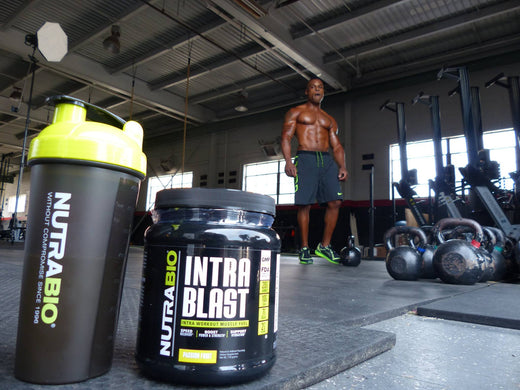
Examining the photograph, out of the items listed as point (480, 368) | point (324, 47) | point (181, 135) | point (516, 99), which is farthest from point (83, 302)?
point (181, 135)

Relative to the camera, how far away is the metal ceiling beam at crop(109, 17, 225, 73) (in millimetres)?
6672

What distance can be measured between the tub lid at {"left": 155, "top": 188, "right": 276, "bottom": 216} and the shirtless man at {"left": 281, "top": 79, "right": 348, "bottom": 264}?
2.73m

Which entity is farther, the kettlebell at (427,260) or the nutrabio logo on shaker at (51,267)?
the kettlebell at (427,260)

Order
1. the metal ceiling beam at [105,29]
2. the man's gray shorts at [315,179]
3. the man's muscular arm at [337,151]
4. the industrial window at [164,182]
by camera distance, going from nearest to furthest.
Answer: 1. the man's gray shorts at [315,179]
2. the man's muscular arm at [337,151]
3. the metal ceiling beam at [105,29]
4. the industrial window at [164,182]

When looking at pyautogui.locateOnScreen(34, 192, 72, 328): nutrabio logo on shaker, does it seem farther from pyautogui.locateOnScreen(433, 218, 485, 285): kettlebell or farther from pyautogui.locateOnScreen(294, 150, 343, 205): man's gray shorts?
pyautogui.locateOnScreen(294, 150, 343, 205): man's gray shorts

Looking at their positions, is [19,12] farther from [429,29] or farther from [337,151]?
[429,29]

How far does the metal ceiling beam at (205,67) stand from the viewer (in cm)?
748

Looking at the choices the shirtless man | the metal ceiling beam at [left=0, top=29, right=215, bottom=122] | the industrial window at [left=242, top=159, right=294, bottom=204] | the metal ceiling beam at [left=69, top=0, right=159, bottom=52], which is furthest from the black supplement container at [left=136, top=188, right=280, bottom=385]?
the industrial window at [left=242, top=159, right=294, bottom=204]

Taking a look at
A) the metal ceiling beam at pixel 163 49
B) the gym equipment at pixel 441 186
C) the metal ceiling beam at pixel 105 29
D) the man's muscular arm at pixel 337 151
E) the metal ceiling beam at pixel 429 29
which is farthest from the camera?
the metal ceiling beam at pixel 163 49

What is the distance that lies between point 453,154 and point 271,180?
4316mm

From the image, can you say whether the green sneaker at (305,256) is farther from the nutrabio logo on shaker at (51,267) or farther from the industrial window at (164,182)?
the industrial window at (164,182)

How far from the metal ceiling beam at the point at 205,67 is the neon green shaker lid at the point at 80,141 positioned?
7383mm

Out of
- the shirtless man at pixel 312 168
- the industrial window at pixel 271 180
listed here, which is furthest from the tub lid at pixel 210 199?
the industrial window at pixel 271 180

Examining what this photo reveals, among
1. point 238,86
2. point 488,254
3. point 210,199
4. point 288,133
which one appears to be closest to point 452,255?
point 488,254
